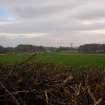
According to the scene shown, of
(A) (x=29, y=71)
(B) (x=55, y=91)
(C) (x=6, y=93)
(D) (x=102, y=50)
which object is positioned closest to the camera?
(C) (x=6, y=93)

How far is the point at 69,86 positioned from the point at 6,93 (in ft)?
3.52

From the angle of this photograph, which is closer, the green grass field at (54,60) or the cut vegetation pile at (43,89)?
the cut vegetation pile at (43,89)

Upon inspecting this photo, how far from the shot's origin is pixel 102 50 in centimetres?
7225

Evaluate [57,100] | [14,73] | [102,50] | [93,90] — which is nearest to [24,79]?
[14,73]

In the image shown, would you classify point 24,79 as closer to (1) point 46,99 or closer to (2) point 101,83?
(1) point 46,99

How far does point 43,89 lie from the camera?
625cm

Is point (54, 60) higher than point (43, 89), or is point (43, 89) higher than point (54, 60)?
point (43, 89)

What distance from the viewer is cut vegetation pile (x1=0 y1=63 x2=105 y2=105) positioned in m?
5.85

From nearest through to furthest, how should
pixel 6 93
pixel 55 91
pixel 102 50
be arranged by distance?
pixel 6 93 < pixel 55 91 < pixel 102 50

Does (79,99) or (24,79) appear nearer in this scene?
(79,99)

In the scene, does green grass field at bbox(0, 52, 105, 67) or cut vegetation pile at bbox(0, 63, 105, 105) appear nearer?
cut vegetation pile at bbox(0, 63, 105, 105)

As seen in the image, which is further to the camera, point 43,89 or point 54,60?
point 54,60

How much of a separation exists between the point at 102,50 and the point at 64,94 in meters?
66.7

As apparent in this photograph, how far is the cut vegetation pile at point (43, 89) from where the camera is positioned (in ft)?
19.2
